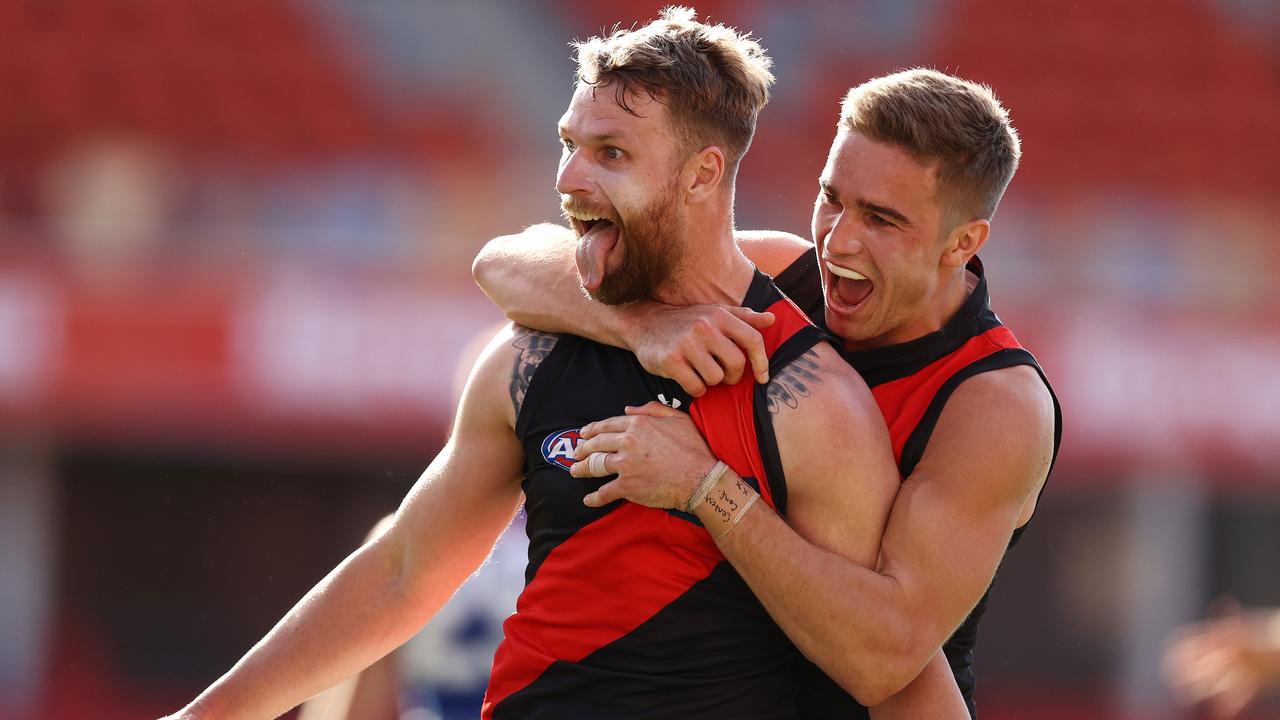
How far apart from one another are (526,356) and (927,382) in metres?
0.92

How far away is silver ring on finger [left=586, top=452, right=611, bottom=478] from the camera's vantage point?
10.7ft

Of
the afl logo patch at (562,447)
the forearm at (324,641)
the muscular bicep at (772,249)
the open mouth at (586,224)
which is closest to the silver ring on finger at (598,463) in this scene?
the afl logo patch at (562,447)

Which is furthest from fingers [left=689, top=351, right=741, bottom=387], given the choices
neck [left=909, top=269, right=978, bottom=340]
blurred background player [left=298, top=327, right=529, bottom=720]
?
blurred background player [left=298, top=327, right=529, bottom=720]

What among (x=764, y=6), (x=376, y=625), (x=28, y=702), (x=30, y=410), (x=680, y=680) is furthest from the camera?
(x=764, y=6)

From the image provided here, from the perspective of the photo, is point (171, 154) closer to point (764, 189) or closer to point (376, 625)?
point (764, 189)

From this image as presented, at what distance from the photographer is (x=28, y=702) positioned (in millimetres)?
11344

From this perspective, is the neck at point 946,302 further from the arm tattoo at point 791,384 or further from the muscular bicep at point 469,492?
the muscular bicep at point 469,492

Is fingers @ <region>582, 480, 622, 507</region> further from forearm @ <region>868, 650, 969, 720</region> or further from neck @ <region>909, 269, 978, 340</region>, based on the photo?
neck @ <region>909, 269, 978, 340</region>

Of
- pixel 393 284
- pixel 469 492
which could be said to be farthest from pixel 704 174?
pixel 393 284

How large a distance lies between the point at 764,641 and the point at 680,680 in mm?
217

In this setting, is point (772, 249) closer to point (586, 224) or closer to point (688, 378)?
point (586, 224)

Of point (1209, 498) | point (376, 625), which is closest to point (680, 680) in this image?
point (376, 625)

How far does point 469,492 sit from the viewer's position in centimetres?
366

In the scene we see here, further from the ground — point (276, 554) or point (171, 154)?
point (171, 154)
